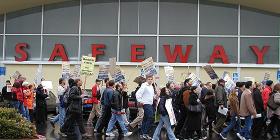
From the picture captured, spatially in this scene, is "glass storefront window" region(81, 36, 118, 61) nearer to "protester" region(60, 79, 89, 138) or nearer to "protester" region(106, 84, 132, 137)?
"protester" region(106, 84, 132, 137)

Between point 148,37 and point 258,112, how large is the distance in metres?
14.3

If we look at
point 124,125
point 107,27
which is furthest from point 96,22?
point 124,125

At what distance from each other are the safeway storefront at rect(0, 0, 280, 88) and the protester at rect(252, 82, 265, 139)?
12175 mm

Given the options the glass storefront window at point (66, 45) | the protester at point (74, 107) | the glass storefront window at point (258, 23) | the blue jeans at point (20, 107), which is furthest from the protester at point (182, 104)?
the glass storefront window at point (66, 45)

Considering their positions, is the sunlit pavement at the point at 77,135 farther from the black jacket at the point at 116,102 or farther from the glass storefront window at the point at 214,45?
the glass storefront window at the point at 214,45

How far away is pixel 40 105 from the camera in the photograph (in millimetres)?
19875

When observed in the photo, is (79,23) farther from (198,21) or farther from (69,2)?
(198,21)

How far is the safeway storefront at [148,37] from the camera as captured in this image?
29234 millimetres

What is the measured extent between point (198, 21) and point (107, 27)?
490 cm

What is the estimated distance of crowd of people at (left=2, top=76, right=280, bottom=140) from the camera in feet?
47.4

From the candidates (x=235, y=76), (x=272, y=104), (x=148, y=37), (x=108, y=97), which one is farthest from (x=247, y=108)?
(x=148, y=37)

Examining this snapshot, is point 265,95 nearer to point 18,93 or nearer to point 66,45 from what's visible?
point 18,93

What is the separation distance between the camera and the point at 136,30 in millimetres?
29625

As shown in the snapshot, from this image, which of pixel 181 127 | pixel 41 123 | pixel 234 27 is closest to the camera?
pixel 181 127
